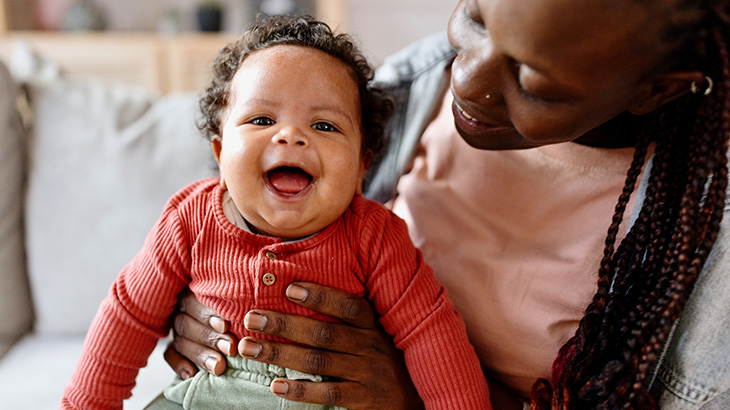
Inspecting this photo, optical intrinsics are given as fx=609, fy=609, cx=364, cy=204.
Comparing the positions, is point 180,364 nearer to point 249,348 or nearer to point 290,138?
point 249,348

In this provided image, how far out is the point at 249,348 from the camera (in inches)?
34.4

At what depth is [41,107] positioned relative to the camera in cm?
139

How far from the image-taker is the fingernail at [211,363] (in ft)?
3.01

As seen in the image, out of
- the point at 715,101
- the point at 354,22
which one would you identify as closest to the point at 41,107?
the point at 715,101

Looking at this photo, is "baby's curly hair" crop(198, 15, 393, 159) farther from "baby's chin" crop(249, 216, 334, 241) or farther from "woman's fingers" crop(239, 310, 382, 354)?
"woman's fingers" crop(239, 310, 382, 354)

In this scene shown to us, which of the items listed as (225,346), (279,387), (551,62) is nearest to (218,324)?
(225,346)

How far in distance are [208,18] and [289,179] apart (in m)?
2.67

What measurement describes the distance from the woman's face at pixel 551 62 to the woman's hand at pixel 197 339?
1.61 ft

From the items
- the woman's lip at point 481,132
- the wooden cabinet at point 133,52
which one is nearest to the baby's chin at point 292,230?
the woman's lip at point 481,132

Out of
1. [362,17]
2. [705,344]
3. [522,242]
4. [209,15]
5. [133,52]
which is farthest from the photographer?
[362,17]

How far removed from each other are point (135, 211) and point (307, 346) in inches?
25.6

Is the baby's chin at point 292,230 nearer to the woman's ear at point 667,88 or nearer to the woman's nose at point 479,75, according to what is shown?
the woman's nose at point 479,75

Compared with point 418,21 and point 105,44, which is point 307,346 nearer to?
point 105,44

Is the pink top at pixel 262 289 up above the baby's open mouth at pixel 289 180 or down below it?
below
